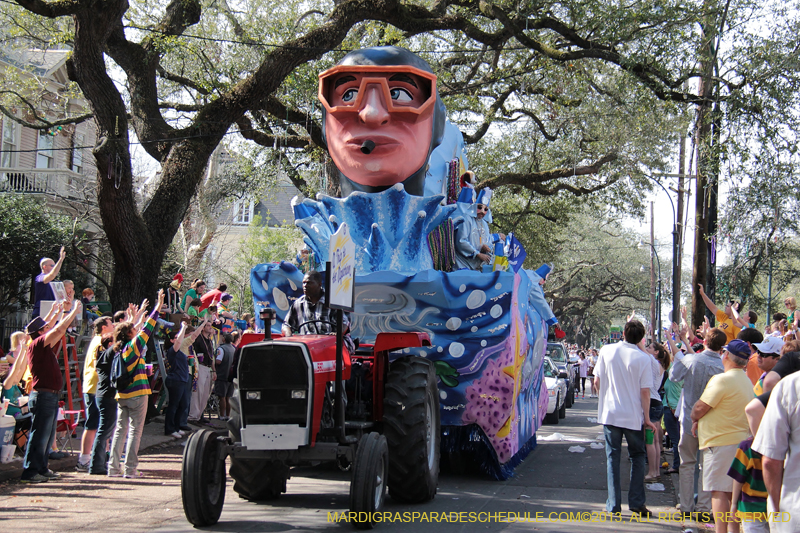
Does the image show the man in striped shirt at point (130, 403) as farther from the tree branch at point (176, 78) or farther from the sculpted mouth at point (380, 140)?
the tree branch at point (176, 78)

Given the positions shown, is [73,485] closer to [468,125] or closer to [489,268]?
[489,268]

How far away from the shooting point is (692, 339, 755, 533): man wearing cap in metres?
6.09

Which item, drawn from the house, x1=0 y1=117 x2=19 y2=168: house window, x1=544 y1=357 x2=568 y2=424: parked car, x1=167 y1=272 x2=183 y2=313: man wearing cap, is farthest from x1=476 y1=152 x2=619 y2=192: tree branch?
x1=0 y1=117 x2=19 y2=168: house window

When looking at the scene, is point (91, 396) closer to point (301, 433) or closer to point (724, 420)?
point (301, 433)

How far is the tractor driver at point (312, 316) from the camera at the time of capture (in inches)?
273

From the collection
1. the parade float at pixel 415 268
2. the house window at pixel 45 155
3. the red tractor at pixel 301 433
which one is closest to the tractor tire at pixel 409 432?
the red tractor at pixel 301 433

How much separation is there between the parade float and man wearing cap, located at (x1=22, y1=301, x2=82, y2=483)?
238cm

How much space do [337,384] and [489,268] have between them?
401 cm

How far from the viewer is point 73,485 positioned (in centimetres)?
807

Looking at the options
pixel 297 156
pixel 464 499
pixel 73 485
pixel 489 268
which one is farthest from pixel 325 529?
pixel 297 156

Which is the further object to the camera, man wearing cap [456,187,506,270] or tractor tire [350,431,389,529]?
man wearing cap [456,187,506,270]

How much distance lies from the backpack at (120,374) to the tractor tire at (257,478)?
209 centimetres

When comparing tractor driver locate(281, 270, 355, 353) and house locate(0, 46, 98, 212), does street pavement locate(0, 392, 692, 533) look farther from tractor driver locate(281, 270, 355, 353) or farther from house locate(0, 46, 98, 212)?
house locate(0, 46, 98, 212)

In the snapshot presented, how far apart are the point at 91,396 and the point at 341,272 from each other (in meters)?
4.48
